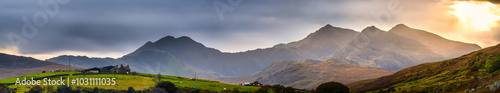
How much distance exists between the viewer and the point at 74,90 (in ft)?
456

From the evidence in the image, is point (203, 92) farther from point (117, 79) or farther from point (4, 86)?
point (4, 86)

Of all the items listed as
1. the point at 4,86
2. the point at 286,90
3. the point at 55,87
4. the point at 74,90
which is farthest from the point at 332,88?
the point at 4,86

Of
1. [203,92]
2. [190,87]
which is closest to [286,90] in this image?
[203,92]

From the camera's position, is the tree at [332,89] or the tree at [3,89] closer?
the tree at [332,89]

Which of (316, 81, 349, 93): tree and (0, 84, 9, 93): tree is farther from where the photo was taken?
(0, 84, 9, 93): tree

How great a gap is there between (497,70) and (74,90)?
414 feet

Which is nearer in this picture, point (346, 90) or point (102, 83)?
point (346, 90)

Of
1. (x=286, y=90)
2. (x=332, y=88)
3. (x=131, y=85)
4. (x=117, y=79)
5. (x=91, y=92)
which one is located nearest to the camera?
(x=286, y=90)

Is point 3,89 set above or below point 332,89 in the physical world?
above

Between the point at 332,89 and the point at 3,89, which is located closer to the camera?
the point at 332,89

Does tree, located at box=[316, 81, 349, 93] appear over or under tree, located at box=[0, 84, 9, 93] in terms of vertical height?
under

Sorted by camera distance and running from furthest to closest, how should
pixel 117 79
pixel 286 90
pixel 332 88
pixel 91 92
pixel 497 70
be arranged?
pixel 117 79
pixel 91 92
pixel 332 88
pixel 286 90
pixel 497 70

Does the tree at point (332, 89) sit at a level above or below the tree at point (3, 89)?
below

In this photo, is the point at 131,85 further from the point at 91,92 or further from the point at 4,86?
the point at 4,86
